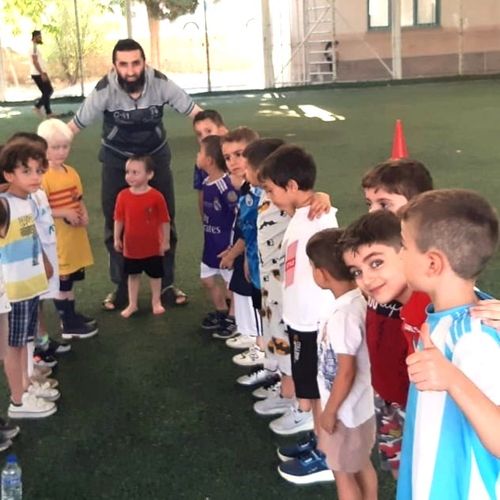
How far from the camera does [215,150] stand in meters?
4.44

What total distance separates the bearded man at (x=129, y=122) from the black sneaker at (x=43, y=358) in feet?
2.89

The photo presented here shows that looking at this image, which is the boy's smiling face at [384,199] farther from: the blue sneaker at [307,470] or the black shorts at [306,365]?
the blue sneaker at [307,470]

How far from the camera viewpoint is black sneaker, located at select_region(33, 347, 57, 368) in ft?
14.3

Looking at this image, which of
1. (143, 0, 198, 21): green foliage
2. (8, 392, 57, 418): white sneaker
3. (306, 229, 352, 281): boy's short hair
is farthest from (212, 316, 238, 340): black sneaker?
(143, 0, 198, 21): green foliage

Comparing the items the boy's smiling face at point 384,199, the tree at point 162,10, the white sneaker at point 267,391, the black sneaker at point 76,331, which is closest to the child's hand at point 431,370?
the boy's smiling face at point 384,199

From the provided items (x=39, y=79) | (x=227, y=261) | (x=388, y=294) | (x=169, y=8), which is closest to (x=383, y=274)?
(x=388, y=294)

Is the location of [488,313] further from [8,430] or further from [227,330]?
[227,330]

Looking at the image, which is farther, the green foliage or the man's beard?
the green foliage

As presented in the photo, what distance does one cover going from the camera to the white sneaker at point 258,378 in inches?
160

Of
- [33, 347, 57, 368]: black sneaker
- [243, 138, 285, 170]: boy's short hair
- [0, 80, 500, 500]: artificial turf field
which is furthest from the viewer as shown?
[33, 347, 57, 368]: black sneaker

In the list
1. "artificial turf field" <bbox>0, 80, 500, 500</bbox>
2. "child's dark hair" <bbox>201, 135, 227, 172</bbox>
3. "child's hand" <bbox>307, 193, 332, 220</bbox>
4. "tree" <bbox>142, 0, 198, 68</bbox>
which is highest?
"tree" <bbox>142, 0, 198, 68</bbox>

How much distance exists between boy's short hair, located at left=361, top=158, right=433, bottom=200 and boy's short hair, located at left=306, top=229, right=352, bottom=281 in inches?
8.8

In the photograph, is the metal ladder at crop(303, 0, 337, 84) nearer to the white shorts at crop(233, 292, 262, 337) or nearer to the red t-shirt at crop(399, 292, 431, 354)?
the white shorts at crop(233, 292, 262, 337)

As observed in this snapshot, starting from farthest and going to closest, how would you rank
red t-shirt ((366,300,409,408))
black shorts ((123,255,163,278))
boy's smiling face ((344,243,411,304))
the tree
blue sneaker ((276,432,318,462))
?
the tree → black shorts ((123,255,163,278)) → blue sneaker ((276,432,318,462)) → red t-shirt ((366,300,409,408)) → boy's smiling face ((344,243,411,304))
